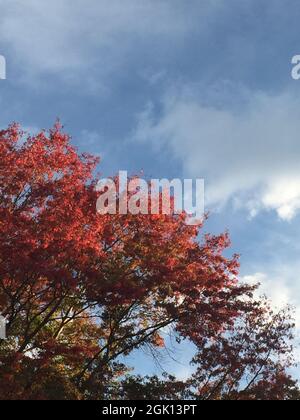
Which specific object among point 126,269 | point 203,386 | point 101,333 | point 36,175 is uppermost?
point 36,175

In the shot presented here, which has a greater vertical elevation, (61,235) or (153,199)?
(153,199)

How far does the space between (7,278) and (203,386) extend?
11.8 meters

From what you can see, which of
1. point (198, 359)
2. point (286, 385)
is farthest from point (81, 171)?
point (286, 385)

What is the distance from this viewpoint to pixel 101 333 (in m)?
28.4

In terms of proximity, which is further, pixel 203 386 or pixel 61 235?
pixel 203 386

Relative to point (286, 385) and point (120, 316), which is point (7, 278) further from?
point (286, 385)
